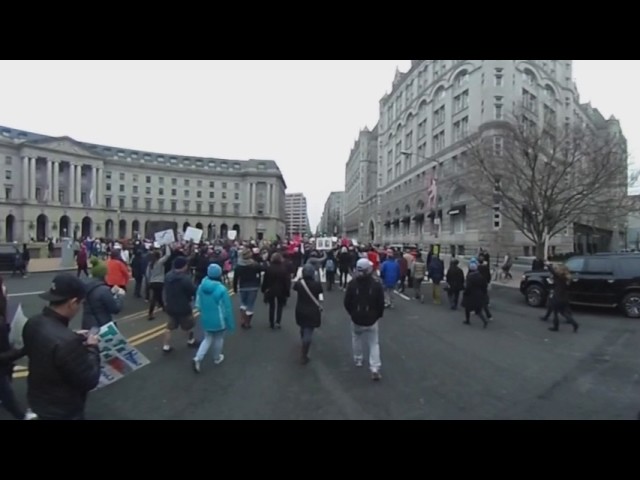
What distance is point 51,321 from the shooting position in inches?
100

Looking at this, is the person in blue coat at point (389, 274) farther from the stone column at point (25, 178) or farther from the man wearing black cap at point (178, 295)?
the stone column at point (25, 178)

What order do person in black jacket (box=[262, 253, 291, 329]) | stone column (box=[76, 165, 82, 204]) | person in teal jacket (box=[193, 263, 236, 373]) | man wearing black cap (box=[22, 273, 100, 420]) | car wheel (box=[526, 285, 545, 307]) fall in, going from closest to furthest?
man wearing black cap (box=[22, 273, 100, 420]) → person in teal jacket (box=[193, 263, 236, 373]) → person in black jacket (box=[262, 253, 291, 329]) → car wheel (box=[526, 285, 545, 307]) → stone column (box=[76, 165, 82, 204])

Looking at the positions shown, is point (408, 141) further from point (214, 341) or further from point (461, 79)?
point (214, 341)

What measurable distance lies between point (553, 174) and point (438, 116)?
29.4 metres

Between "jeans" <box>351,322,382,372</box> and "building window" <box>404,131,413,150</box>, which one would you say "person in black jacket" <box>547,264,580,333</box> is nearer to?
"jeans" <box>351,322,382,372</box>

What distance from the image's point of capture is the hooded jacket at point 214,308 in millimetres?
5863

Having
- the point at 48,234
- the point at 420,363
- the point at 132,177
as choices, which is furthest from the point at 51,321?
the point at 132,177

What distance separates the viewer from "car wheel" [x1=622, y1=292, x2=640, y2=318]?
10.7m

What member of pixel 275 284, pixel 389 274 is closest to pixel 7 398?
pixel 275 284

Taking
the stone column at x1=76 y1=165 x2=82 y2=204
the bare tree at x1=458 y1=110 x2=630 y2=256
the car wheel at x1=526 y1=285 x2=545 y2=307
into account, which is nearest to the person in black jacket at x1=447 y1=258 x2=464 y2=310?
the car wheel at x1=526 y1=285 x2=545 y2=307

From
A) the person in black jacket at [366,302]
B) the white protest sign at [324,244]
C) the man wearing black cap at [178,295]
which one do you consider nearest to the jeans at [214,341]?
the man wearing black cap at [178,295]

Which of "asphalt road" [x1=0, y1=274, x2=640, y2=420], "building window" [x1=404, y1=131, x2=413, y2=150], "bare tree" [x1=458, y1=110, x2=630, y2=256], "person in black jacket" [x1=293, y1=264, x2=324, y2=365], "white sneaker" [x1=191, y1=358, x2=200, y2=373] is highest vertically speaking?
"building window" [x1=404, y1=131, x2=413, y2=150]

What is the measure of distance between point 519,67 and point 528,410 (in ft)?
140

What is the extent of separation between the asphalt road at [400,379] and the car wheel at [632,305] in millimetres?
2334
